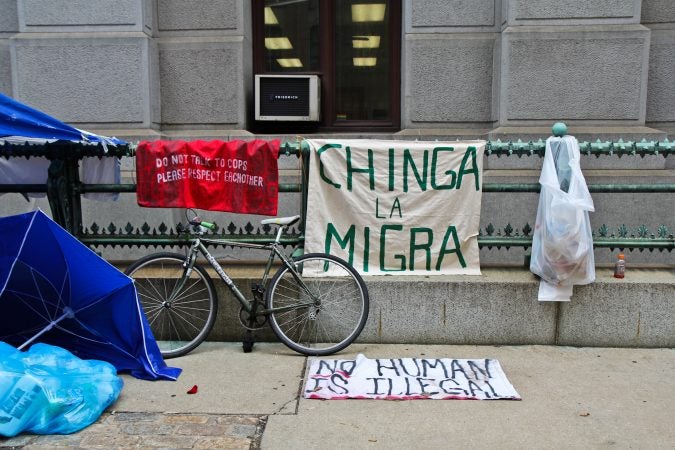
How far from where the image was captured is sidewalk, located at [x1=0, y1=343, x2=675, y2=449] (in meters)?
3.35

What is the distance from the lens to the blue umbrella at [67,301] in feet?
12.9

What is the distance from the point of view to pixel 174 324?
4.86 metres

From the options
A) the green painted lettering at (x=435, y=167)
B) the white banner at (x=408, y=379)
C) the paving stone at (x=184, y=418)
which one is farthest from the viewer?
the green painted lettering at (x=435, y=167)

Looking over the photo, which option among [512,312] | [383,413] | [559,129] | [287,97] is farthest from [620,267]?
[287,97]

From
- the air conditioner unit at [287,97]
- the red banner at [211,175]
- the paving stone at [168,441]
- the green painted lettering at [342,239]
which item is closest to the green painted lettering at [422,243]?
the green painted lettering at [342,239]

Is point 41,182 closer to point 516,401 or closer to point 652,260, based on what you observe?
point 516,401

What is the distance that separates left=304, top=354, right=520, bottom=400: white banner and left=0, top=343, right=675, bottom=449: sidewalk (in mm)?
83

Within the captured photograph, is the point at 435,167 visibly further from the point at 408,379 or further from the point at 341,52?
the point at 341,52

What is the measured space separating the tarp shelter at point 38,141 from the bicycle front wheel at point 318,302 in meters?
1.86

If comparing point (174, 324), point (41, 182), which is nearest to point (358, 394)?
point (174, 324)

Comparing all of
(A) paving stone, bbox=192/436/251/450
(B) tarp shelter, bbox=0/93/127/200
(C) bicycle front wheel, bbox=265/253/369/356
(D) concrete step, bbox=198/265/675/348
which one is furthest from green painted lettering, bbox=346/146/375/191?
(A) paving stone, bbox=192/436/251/450

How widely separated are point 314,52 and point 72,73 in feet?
10.2

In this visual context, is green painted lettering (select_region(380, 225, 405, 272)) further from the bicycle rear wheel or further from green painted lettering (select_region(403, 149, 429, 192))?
the bicycle rear wheel

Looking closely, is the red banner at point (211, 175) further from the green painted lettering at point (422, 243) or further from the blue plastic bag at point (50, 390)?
the blue plastic bag at point (50, 390)
